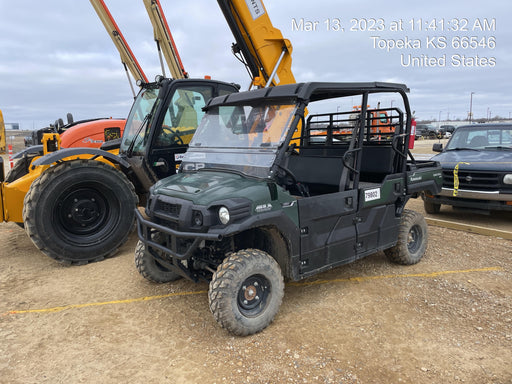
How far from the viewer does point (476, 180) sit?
6621 mm

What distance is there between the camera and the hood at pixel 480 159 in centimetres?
649

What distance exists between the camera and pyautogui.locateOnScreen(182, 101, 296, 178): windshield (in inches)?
146

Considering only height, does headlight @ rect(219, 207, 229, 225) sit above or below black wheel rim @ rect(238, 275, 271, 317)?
above

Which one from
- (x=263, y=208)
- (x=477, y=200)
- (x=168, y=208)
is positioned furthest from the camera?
(x=477, y=200)

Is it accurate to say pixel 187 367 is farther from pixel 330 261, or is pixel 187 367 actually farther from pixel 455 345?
pixel 455 345

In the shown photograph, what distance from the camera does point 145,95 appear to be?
6008mm

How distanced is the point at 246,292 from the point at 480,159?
18.5ft

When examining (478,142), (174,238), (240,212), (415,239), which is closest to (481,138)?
(478,142)

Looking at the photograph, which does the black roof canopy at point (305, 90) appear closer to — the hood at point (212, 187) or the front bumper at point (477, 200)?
the hood at point (212, 187)

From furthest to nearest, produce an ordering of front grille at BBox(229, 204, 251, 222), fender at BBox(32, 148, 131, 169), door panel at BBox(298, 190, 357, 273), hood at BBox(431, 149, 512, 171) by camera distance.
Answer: hood at BBox(431, 149, 512, 171) < fender at BBox(32, 148, 131, 169) < door panel at BBox(298, 190, 357, 273) < front grille at BBox(229, 204, 251, 222)

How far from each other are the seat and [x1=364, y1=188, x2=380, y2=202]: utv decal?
4.58m

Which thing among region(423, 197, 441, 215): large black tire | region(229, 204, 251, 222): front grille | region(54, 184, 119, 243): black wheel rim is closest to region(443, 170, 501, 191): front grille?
region(423, 197, 441, 215): large black tire

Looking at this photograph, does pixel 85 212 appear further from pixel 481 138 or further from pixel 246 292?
pixel 481 138

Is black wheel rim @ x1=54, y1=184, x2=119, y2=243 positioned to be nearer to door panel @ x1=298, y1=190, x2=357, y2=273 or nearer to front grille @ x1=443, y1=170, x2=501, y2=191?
door panel @ x1=298, y1=190, x2=357, y2=273
